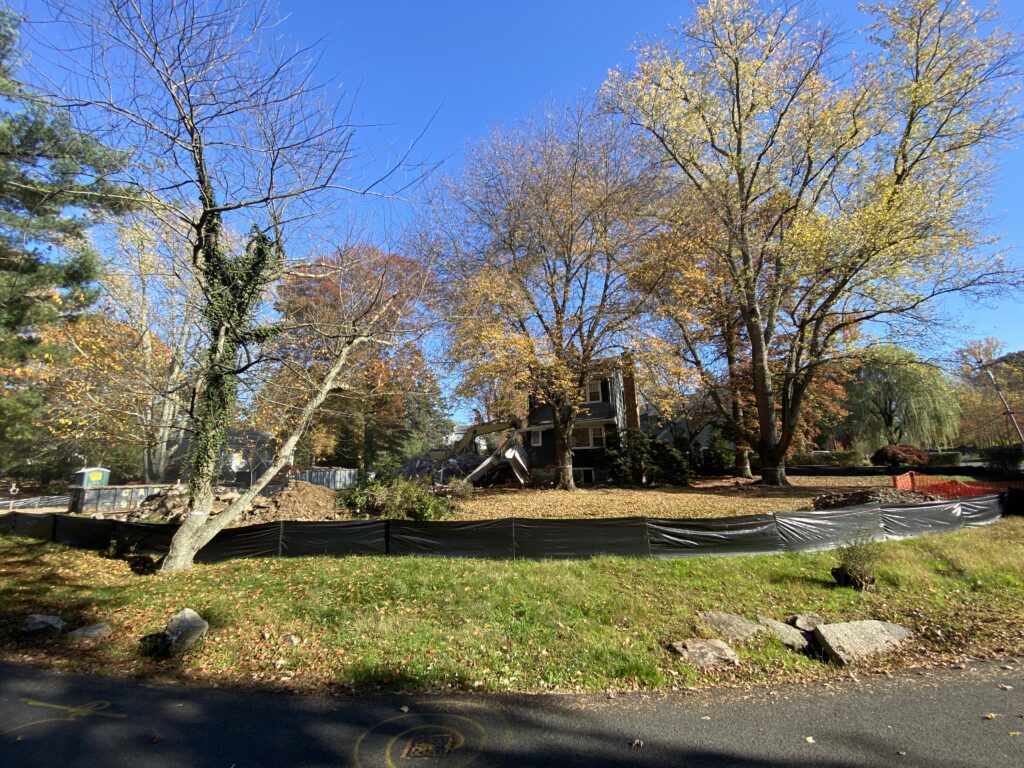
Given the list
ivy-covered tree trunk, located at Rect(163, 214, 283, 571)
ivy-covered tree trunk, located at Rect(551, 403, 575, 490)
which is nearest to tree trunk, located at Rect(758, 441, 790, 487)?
ivy-covered tree trunk, located at Rect(551, 403, 575, 490)

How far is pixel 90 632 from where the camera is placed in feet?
22.9

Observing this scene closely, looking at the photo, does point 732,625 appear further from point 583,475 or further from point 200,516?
point 583,475

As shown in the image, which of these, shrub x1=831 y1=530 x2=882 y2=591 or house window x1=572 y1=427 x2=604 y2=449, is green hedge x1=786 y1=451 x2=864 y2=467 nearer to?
house window x1=572 y1=427 x2=604 y2=449

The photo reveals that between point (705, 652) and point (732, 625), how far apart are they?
1077mm

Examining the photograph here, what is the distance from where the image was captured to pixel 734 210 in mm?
20047

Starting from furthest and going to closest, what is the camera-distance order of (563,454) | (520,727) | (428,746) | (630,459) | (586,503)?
(630,459) < (563,454) < (586,503) < (520,727) < (428,746)

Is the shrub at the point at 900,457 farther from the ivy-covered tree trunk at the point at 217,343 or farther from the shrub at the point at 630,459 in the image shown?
Result: the ivy-covered tree trunk at the point at 217,343

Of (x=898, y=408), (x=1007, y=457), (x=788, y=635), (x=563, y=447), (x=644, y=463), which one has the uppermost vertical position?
(x=898, y=408)

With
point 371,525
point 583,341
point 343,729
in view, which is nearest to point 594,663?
point 343,729

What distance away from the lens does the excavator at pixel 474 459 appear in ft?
76.8

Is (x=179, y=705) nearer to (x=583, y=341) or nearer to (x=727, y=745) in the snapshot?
(x=727, y=745)

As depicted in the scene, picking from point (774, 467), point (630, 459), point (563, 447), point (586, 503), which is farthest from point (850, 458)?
point (586, 503)

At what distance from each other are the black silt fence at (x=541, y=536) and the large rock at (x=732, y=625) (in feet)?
9.18

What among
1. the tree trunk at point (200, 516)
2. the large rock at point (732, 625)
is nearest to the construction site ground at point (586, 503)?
the tree trunk at point (200, 516)
